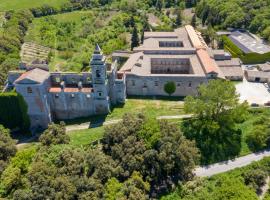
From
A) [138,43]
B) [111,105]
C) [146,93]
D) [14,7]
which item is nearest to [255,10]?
[138,43]

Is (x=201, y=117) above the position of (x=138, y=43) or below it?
below

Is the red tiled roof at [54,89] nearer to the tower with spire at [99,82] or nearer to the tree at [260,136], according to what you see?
the tower with spire at [99,82]

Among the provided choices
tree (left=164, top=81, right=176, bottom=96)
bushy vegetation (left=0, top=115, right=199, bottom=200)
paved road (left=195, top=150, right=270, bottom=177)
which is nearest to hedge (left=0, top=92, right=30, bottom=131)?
bushy vegetation (left=0, top=115, right=199, bottom=200)

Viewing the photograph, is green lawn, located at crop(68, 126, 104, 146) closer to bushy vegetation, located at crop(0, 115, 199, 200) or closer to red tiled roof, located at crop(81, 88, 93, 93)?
bushy vegetation, located at crop(0, 115, 199, 200)

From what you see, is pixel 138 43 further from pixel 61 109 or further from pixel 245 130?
pixel 245 130

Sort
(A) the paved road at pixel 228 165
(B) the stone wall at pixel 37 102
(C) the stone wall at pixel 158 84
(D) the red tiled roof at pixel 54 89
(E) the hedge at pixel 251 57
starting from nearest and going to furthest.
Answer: (A) the paved road at pixel 228 165, (B) the stone wall at pixel 37 102, (D) the red tiled roof at pixel 54 89, (C) the stone wall at pixel 158 84, (E) the hedge at pixel 251 57

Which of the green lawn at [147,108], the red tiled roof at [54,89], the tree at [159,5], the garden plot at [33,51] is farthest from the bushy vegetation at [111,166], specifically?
the tree at [159,5]

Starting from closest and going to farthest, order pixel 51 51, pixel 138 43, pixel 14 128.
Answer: pixel 14 128 < pixel 138 43 < pixel 51 51

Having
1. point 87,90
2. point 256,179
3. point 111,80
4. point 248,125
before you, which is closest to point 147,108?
point 111,80
